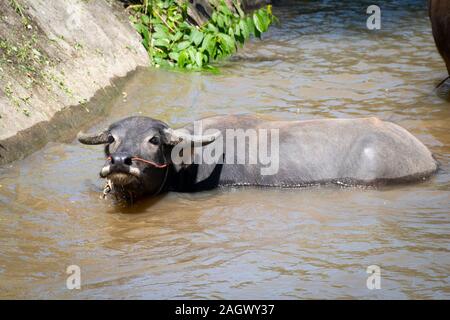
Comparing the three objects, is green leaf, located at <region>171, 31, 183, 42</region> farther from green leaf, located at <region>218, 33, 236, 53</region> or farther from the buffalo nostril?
the buffalo nostril

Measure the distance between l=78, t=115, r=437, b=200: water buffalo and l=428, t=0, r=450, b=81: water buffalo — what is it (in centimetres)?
263

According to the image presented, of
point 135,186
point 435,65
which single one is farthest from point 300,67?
point 135,186

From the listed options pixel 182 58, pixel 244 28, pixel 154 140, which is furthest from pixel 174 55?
pixel 154 140

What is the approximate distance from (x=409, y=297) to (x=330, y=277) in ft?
1.58

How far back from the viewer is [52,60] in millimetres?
8484

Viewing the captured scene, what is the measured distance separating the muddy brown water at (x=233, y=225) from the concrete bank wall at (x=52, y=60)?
24cm

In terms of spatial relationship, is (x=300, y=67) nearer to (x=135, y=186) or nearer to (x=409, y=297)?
(x=135, y=186)

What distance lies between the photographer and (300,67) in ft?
34.4

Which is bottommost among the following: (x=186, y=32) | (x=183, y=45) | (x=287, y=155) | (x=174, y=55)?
(x=287, y=155)

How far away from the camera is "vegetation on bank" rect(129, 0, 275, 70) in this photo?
33.9 feet

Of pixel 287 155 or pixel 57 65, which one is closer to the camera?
pixel 287 155

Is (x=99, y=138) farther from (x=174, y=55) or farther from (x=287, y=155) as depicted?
(x=174, y=55)

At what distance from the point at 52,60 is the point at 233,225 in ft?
11.1

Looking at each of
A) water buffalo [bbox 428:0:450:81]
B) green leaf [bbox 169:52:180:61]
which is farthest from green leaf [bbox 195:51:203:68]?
water buffalo [bbox 428:0:450:81]
